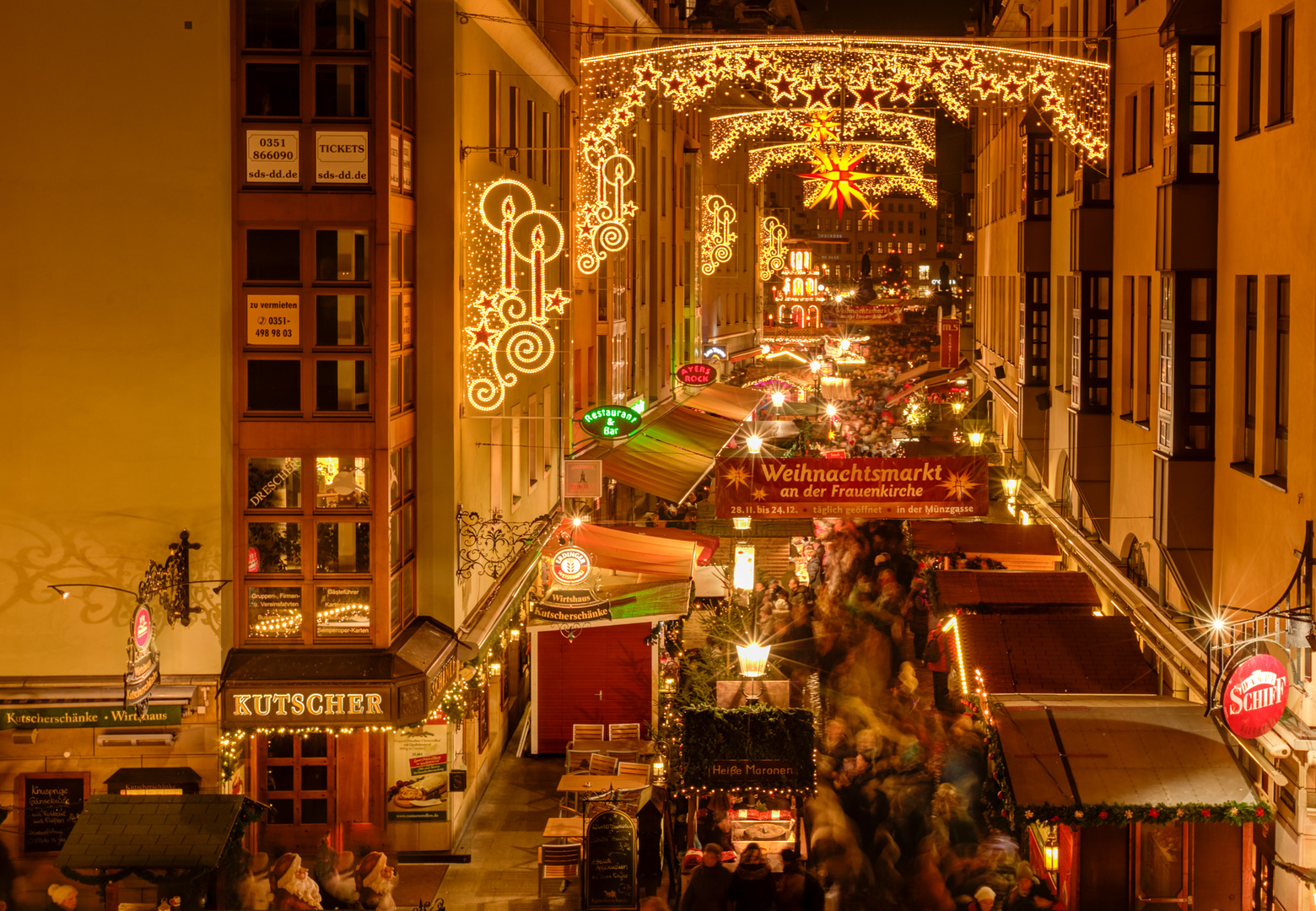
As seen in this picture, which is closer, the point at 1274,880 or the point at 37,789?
the point at 1274,880

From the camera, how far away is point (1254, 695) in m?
12.0

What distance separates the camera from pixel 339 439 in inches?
635

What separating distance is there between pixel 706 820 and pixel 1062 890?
435cm

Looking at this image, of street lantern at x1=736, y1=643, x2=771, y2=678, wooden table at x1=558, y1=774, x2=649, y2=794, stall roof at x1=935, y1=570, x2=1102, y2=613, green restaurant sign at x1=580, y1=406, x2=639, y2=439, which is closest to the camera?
street lantern at x1=736, y1=643, x2=771, y2=678

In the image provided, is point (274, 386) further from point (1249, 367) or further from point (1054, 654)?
point (1249, 367)

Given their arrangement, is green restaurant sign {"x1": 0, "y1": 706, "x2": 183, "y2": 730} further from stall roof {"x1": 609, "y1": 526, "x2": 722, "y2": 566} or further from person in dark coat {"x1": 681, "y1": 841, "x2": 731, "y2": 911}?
stall roof {"x1": 609, "y1": 526, "x2": 722, "y2": 566}

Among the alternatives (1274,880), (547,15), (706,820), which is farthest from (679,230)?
(1274,880)

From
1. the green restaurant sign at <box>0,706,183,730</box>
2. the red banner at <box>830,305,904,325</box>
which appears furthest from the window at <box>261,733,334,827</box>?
the red banner at <box>830,305,904,325</box>

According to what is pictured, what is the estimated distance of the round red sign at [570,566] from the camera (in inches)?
779

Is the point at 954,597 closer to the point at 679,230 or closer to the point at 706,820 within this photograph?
the point at 706,820

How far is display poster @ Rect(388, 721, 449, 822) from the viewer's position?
1836 centimetres

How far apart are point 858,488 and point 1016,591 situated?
10.8 ft

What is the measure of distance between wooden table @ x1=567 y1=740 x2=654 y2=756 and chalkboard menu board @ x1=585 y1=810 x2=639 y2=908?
4.58 m

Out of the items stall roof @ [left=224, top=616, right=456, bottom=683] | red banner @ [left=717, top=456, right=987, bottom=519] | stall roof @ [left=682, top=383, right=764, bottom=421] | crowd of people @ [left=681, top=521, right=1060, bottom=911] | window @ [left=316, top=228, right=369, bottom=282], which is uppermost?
window @ [left=316, top=228, right=369, bottom=282]
